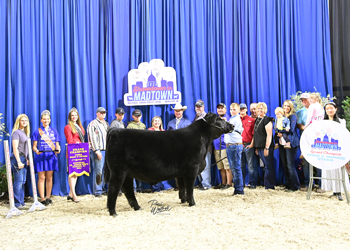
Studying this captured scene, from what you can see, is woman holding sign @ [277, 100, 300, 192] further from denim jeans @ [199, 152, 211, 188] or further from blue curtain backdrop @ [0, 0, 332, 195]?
denim jeans @ [199, 152, 211, 188]

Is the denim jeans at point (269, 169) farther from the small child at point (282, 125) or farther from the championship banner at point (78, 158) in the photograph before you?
the championship banner at point (78, 158)

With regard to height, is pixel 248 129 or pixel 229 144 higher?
pixel 248 129

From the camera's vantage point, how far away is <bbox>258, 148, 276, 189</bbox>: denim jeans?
→ 484 centimetres

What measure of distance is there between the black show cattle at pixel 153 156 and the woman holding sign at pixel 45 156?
1333mm

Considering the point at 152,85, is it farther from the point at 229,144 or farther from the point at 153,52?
the point at 229,144

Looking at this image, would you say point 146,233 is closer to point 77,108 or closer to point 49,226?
point 49,226

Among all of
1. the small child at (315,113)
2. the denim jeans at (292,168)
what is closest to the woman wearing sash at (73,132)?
the denim jeans at (292,168)

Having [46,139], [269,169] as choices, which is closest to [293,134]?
[269,169]

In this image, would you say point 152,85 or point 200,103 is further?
point 152,85

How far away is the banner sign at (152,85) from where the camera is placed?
5.28m

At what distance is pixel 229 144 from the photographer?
14.9 ft

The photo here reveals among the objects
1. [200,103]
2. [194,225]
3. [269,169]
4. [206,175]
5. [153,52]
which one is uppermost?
[153,52]

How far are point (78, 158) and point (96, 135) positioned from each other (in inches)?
17.9

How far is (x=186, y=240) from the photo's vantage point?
2.55 meters
